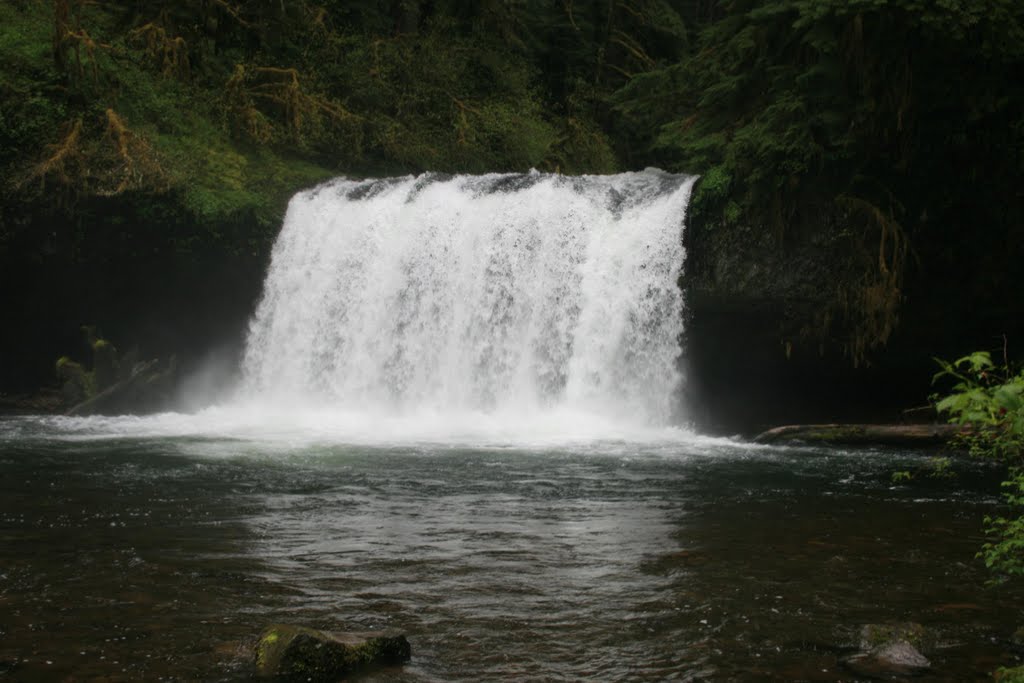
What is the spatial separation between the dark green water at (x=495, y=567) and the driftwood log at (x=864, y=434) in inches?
117

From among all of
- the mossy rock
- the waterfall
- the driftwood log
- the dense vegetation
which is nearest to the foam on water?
the waterfall

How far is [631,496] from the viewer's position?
371 inches

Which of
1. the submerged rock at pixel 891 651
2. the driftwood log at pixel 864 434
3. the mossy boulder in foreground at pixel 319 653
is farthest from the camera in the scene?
the driftwood log at pixel 864 434

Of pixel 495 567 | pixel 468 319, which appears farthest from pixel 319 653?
pixel 468 319

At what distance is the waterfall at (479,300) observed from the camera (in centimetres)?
1597

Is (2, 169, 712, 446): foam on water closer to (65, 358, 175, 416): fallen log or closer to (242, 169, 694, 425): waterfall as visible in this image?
(242, 169, 694, 425): waterfall

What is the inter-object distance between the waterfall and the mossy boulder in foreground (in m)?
11.2

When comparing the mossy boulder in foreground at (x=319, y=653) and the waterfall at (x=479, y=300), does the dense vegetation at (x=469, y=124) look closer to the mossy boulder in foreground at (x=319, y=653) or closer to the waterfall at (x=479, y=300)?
the waterfall at (x=479, y=300)

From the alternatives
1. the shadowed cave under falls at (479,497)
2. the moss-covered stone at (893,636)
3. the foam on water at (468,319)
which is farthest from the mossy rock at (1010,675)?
the foam on water at (468,319)

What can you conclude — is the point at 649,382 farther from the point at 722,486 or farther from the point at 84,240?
the point at 84,240

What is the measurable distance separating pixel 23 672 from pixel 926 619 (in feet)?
15.5

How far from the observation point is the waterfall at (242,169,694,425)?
52.4 ft

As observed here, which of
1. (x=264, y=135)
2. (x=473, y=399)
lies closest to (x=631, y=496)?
(x=473, y=399)

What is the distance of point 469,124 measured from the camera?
26.4 m
